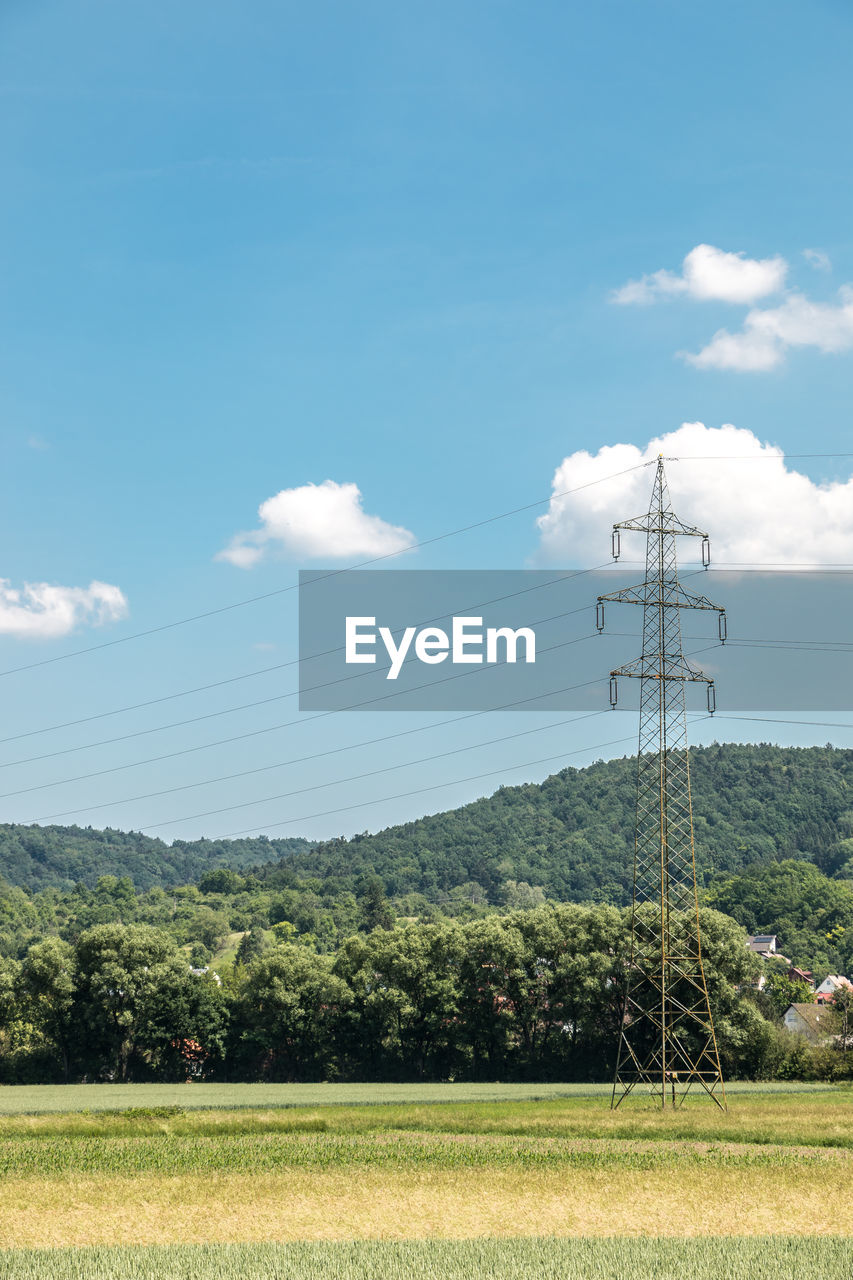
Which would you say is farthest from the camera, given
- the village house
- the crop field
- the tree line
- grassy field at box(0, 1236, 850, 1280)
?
the village house

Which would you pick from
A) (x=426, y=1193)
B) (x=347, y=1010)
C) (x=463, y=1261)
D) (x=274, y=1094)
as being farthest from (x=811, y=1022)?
(x=463, y=1261)

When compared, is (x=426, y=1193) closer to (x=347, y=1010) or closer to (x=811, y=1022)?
(x=347, y=1010)

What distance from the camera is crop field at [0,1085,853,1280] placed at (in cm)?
2425

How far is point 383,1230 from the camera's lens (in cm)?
2794

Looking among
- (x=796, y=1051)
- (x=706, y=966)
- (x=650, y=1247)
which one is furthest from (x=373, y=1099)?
(x=650, y=1247)

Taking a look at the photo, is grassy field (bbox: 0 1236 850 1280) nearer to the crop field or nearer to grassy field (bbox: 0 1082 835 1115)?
the crop field

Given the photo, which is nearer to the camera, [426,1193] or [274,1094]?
[426,1193]

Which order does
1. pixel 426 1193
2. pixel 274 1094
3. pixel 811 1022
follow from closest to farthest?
1. pixel 426 1193
2. pixel 274 1094
3. pixel 811 1022

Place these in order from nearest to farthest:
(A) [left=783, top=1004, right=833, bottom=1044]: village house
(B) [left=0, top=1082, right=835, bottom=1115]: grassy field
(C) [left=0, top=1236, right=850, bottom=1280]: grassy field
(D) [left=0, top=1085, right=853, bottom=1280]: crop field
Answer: (C) [left=0, top=1236, right=850, bottom=1280]: grassy field → (D) [left=0, top=1085, right=853, bottom=1280]: crop field → (B) [left=0, top=1082, right=835, bottom=1115]: grassy field → (A) [left=783, top=1004, right=833, bottom=1044]: village house

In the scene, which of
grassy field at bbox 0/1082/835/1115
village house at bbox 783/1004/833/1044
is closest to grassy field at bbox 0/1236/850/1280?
grassy field at bbox 0/1082/835/1115

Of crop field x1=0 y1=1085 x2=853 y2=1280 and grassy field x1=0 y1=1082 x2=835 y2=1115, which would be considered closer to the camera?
crop field x1=0 y1=1085 x2=853 y2=1280

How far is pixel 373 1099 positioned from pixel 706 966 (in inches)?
1044

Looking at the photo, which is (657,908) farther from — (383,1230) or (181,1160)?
(383,1230)

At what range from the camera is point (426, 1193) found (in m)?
32.7
